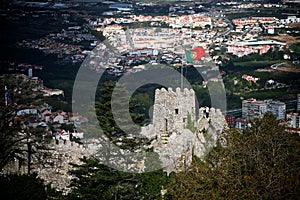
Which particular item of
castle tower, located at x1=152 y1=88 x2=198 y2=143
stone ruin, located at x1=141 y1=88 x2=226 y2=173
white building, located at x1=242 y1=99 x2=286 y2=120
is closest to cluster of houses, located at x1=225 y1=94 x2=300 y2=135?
white building, located at x1=242 y1=99 x2=286 y2=120

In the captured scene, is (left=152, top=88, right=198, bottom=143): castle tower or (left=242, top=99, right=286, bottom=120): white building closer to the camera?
(left=152, top=88, right=198, bottom=143): castle tower

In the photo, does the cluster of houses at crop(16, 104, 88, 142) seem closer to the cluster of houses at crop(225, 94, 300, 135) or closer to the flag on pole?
the flag on pole

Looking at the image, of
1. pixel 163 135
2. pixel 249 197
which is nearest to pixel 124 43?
pixel 163 135

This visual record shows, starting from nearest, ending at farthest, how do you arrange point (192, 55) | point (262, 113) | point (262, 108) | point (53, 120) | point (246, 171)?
point (246, 171), point (53, 120), point (262, 113), point (192, 55), point (262, 108)

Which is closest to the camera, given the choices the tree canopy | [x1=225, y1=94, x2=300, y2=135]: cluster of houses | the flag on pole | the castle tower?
the tree canopy

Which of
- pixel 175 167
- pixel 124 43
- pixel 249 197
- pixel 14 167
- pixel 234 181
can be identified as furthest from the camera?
pixel 124 43

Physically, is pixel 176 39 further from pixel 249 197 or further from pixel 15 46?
pixel 249 197

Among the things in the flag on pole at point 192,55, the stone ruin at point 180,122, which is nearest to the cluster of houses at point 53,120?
the stone ruin at point 180,122

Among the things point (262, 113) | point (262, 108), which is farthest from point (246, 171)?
point (262, 108)

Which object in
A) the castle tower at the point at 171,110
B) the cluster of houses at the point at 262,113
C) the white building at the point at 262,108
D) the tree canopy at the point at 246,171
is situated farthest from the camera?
the white building at the point at 262,108

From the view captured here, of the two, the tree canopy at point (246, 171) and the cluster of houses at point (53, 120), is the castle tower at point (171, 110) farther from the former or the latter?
the tree canopy at point (246, 171)

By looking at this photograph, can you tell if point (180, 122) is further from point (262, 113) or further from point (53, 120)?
point (262, 113)
